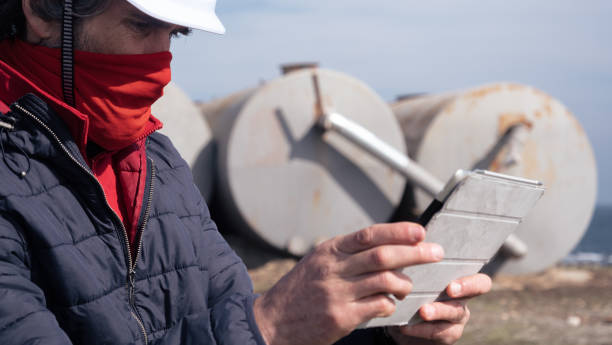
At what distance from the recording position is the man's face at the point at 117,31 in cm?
145

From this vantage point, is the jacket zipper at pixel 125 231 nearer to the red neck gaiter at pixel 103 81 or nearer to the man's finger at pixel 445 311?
the red neck gaiter at pixel 103 81

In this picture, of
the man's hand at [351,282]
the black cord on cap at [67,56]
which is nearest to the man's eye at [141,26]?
the black cord on cap at [67,56]

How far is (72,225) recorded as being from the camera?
1.32 metres

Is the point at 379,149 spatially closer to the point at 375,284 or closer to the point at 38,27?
the point at 38,27

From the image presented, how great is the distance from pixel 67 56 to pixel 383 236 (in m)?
0.79

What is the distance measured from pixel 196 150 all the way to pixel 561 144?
4.04 m

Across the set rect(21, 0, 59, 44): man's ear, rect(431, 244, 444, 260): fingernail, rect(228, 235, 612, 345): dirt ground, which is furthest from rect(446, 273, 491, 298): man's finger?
rect(228, 235, 612, 345): dirt ground

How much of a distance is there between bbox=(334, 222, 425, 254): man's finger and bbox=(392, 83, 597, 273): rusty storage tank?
20.3 feet

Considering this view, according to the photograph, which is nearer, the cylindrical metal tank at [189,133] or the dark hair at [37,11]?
the dark hair at [37,11]

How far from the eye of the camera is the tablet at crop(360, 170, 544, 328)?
3.89 ft

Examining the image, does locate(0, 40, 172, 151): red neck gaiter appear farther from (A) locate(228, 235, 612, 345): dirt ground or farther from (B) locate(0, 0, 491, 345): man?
(A) locate(228, 235, 612, 345): dirt ground

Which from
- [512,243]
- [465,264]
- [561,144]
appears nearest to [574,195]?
[561,144]

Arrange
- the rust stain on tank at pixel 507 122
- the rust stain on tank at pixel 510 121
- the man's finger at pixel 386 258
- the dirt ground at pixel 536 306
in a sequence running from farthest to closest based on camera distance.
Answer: the rust stain on tank at pixel 510 121
the rust stain on tank at pixel 507 122
the dirt ground at pixel 536 306
the man's finger at pixel 386 258

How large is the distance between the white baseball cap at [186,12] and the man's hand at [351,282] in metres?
0.62
